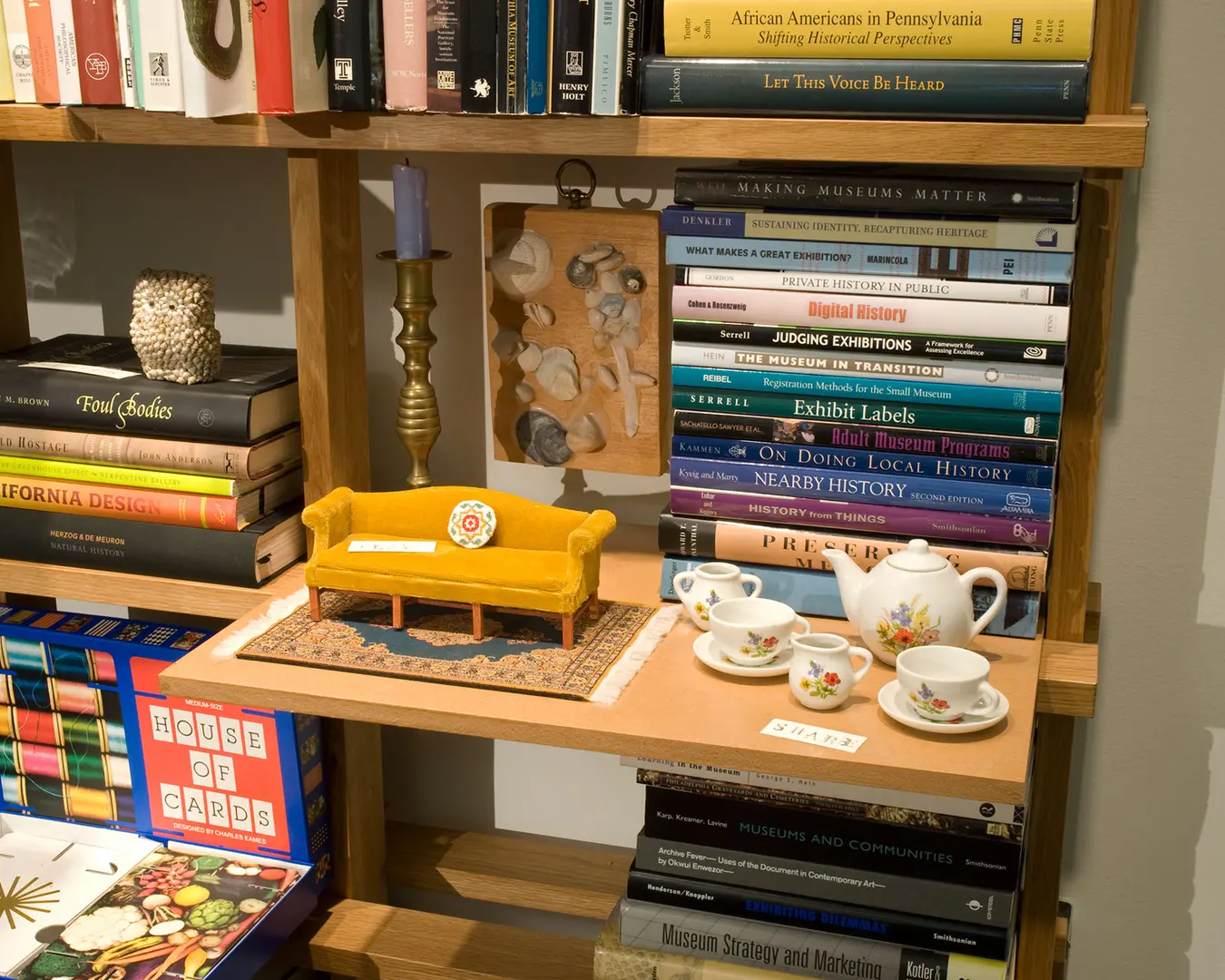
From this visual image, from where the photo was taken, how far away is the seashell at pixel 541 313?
1.48 meters

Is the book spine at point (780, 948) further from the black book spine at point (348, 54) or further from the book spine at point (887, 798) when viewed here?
the black book spine at point (348, 54)

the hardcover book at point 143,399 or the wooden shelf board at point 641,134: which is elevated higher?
the wooden shelf board at point 641,134

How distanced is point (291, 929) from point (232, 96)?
2.97 ft

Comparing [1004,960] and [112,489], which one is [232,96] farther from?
[1004,960]

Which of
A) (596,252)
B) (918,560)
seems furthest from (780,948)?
(596,252)

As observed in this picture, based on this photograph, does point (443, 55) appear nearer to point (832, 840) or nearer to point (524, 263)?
point (524, 263)

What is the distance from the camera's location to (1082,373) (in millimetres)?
1159

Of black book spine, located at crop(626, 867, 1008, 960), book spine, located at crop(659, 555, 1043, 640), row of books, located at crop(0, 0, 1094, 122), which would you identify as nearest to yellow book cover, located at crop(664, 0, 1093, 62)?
row of books, located at crop(0, 0, 1094, 122)

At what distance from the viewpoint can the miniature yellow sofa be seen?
1227 millimetres

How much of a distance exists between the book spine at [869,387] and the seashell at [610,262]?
0.22 m

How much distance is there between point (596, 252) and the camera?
4.72ft

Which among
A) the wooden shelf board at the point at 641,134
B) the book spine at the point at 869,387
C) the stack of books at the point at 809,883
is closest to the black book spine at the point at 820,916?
the stack of books at the point at 809,883

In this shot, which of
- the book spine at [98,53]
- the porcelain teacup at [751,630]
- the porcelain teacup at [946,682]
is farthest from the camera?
the book spine at [98,53]

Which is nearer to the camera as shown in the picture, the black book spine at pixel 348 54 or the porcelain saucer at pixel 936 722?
the porcelain saucer at pixel 936 722
